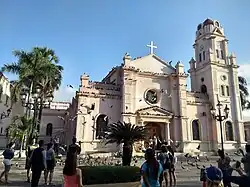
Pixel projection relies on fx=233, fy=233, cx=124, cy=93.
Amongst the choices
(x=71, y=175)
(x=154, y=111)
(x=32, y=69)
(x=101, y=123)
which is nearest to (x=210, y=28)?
(x=154, y=111)

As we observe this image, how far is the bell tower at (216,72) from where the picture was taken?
106 feet

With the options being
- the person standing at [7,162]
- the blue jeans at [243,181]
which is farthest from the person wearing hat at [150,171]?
the person standing at [7,162]

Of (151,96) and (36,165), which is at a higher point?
(151,96)

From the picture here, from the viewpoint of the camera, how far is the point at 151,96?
31.0m

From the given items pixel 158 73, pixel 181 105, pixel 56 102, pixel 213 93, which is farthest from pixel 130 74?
pixel 56 102

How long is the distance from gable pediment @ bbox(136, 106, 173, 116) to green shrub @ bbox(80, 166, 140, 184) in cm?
1947

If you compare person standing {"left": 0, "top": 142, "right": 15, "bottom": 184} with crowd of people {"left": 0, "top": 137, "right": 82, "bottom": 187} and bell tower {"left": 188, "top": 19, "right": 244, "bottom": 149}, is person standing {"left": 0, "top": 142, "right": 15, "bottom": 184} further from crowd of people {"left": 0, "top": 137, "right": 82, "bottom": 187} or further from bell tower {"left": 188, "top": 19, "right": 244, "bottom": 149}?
bell tower {"left": 188, "top": 19, "right": 244, "bottom": 149}

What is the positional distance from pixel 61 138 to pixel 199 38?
2729 centimetres

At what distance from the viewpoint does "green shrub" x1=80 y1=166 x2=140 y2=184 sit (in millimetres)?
7939

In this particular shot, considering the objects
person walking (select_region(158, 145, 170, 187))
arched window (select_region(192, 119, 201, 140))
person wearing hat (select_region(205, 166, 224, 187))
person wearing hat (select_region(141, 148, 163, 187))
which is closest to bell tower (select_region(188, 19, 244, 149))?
arched window (select_region(192, 119, 201, 140))

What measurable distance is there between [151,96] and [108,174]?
2319 cm

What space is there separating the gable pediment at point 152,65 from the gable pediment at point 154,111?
17.8ft

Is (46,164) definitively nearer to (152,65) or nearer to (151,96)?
(151,96)

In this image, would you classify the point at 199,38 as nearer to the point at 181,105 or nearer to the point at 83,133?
the point at 181,105
